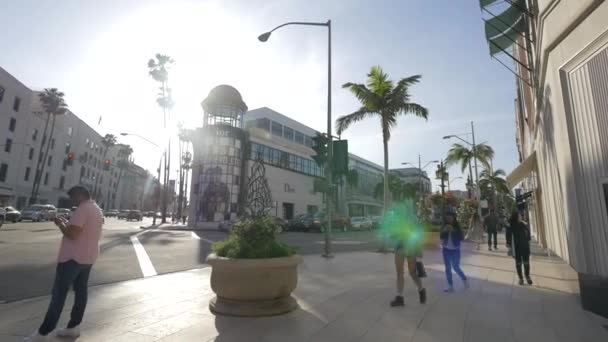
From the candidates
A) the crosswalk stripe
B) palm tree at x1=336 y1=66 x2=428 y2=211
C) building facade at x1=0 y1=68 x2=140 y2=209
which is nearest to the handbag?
the crosswalk stripe

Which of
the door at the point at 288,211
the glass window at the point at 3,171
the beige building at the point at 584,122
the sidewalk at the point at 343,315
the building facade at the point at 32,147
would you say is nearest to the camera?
the sidewalk at the point at 343,315

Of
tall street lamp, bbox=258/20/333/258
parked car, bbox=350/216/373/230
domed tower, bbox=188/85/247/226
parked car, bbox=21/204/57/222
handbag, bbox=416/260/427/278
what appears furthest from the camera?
parked car, bbox=350/216/373/230

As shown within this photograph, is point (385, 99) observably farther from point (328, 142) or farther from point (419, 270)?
point (419, 270)

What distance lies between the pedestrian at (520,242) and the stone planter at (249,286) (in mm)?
5659

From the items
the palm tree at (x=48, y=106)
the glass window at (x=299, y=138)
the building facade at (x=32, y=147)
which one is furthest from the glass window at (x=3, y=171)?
the glass window at (x=299, y=138)

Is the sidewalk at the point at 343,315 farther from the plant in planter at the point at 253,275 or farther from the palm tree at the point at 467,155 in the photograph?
the palm tree at the point at 467,155

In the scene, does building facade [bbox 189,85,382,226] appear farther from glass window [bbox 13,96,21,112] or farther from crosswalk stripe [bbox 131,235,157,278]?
glass window [bbox 13,96,21,112]

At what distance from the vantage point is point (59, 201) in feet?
182

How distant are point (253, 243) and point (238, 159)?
3485 centimetres

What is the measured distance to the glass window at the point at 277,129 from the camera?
4872cm

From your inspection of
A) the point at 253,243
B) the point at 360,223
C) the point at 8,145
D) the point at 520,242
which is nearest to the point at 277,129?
the point at 360,223

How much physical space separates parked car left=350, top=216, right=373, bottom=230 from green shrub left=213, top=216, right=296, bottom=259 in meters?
32.1

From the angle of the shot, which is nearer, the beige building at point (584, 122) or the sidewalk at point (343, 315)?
the sidewalk at point (343, 315)

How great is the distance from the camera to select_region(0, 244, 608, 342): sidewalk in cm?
404
